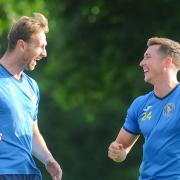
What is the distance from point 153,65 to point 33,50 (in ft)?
3.71

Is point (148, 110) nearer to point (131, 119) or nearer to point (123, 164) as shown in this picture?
point (131, 119)

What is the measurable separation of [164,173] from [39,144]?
122 centimetres

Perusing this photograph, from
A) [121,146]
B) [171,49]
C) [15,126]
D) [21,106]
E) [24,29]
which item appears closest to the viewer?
[15,126]

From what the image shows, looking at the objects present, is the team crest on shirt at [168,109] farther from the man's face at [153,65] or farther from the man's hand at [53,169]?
the man's hand at [53,169]

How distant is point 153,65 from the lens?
1113cm

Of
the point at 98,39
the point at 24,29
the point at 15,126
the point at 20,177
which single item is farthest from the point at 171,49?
the point at 98,39

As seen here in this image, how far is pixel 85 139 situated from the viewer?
1387 inches

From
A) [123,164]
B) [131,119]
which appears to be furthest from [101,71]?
[131,119]

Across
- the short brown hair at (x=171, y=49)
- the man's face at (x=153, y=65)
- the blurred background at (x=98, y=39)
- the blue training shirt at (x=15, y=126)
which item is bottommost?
the blurred background at (x=98, y=39)

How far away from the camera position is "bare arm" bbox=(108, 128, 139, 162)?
11.0 meters

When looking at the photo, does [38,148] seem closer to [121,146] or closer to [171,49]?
[121,146]

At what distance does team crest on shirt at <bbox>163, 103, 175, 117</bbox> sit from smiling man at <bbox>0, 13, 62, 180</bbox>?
111 centimetres

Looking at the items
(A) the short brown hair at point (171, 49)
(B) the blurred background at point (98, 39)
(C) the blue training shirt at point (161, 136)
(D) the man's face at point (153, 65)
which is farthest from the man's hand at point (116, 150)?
(B) the blurred background at point (98, 39)

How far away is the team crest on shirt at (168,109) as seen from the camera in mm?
10844
